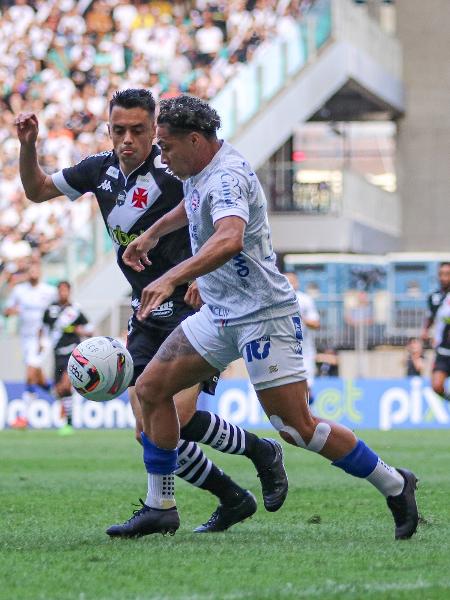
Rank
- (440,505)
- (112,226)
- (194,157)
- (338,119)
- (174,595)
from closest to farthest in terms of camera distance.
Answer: (174,595) < (194,157) < (112,226) < (440,505) < (338,119)

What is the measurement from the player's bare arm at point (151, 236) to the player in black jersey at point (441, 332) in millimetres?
11741

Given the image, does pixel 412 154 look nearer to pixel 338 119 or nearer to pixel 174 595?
pixel 338 119

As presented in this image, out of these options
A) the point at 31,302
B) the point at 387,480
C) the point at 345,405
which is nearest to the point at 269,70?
the point at 345,405

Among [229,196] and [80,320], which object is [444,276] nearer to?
[80,320]

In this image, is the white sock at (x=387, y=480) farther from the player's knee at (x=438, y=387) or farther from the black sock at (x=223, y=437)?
the player's knee at (x=438, y=387)

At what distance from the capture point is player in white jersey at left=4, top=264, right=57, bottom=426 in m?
22.6

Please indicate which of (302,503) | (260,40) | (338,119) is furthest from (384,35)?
(302,503)

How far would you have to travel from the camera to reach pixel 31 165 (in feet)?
26.3

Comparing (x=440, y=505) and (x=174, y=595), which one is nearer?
(x=174, y=595)

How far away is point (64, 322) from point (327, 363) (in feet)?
20.4

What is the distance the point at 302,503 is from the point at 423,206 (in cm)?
2609

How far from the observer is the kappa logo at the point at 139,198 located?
26.0ft

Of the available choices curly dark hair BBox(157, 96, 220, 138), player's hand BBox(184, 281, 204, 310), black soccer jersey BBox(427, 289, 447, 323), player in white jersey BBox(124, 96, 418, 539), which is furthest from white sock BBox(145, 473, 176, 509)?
black soccer jersey BBox(427, 289, 447, 323)

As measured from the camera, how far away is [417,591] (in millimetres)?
5422
